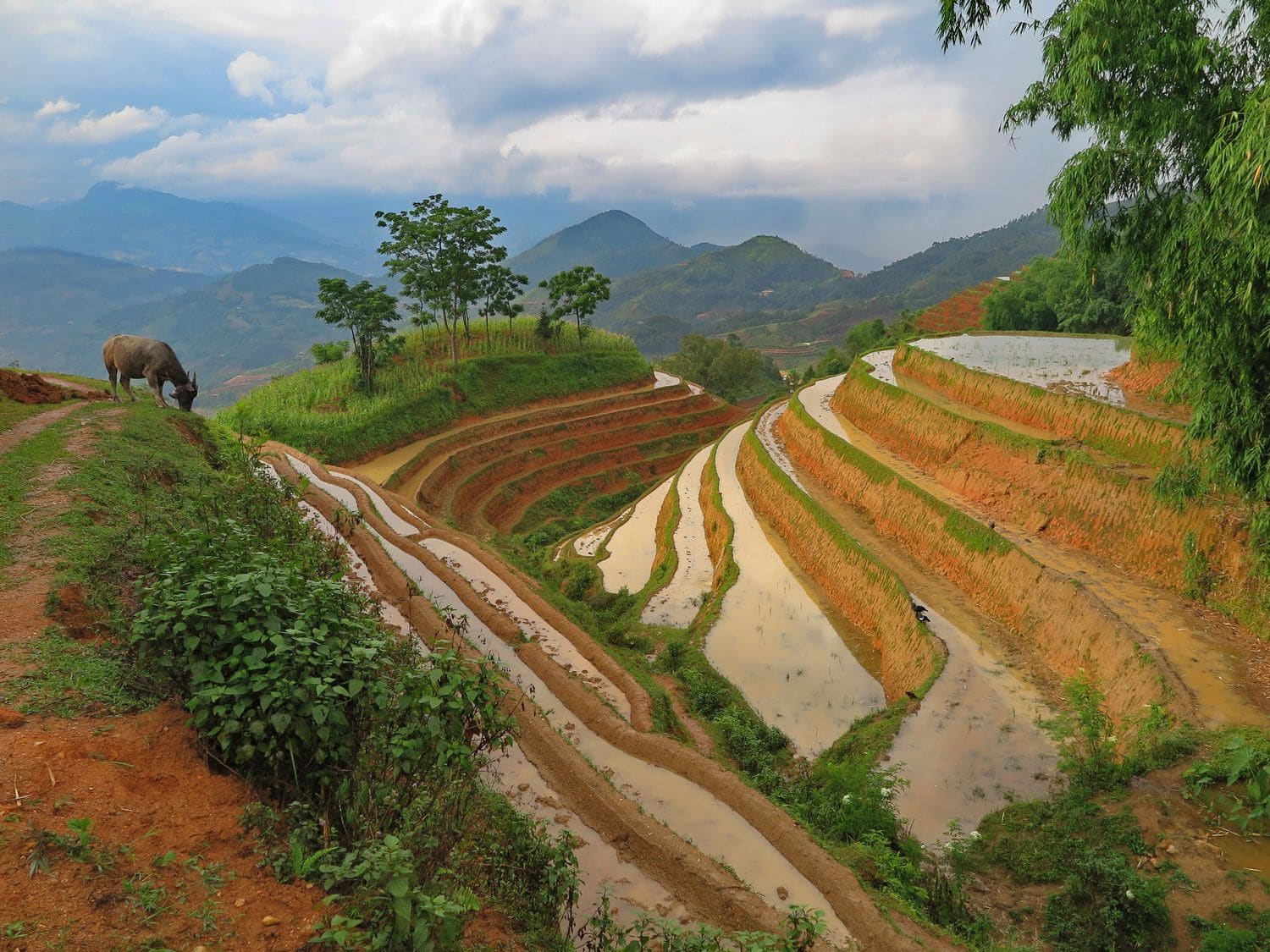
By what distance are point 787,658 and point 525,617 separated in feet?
21.1

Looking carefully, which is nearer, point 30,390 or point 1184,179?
point 1184,179

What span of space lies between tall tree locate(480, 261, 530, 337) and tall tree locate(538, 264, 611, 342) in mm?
2942

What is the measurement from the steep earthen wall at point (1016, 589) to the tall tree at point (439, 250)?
25.6 meters

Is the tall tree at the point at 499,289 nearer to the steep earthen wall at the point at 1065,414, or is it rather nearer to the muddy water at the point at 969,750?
the steep earthen wall at the point at 1065,414

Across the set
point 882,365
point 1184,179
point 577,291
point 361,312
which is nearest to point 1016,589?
point 1184,179

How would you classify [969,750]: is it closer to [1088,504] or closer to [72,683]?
[1088,504]

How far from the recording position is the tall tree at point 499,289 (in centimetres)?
4347

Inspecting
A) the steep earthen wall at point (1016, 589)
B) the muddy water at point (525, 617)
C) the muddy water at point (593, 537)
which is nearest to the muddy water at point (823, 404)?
the steep earthen wall at point (1016, 589)

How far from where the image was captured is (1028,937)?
306 inches

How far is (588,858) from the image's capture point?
811cm

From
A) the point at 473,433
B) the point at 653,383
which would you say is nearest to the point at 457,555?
the point at 473,433

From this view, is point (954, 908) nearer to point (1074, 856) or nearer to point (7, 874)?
point (1074, 856)

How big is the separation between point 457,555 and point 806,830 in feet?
41.0

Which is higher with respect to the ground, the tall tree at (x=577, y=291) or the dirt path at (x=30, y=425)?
the tall tree at (x=577, y=291)
